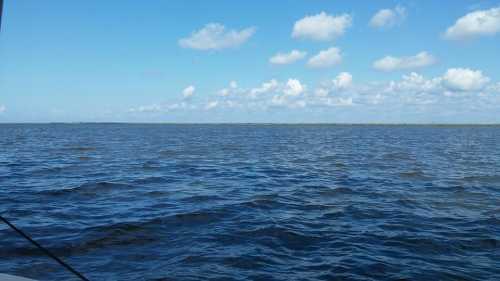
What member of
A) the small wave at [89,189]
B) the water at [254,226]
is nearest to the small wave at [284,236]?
the water at [254,226]

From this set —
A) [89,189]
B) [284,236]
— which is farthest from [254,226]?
[89,189]

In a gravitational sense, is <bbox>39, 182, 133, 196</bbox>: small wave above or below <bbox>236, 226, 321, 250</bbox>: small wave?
above

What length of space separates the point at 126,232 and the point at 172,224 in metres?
1.54

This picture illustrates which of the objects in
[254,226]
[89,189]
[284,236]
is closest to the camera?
[284,236]

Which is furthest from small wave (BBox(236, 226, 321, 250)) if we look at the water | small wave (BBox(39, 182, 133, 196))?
small wave (BBox(39, 182, 133, 196))

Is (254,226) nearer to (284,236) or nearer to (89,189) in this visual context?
(284,236)

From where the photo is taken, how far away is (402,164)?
29516 millimetres

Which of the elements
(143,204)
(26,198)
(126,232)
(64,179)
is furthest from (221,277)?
(64,179)

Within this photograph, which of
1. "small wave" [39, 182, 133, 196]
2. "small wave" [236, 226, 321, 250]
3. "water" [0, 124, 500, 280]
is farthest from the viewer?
"small wave" [39, 182, 133, 196]

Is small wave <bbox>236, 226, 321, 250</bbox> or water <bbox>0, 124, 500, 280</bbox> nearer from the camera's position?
water <bbox>0, 124, 500, 280</bbox>

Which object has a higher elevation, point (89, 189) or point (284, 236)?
point (89, 189)

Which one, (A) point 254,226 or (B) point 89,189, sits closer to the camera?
(A) point 254,226

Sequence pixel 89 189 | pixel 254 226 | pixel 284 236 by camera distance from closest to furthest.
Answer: pixel 284 236 < pixel 254 226 < pixel 89 189

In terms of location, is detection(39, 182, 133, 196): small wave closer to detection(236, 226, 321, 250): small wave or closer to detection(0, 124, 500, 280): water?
detection(0, 124, 500, 280): water
